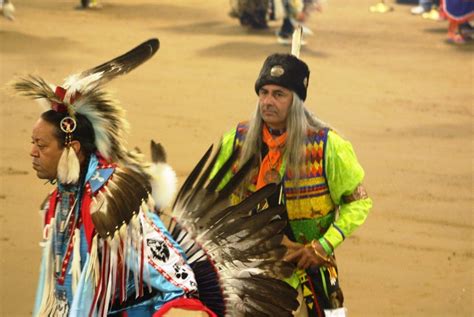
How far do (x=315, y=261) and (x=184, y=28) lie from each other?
27.4ft

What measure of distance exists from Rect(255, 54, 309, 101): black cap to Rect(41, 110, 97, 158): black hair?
86 cm

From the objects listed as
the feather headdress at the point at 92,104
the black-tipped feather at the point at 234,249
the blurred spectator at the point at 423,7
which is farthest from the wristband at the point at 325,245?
the blurred spectator at the point at 423,7

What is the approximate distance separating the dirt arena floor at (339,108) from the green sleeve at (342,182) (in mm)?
1641

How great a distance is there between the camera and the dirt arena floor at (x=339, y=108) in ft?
19.1

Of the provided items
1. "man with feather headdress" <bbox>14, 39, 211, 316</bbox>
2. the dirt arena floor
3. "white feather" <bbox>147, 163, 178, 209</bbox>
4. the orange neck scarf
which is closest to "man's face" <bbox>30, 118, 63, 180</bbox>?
"man with feather headdress" <bbox>14, 39, 211, 316</bbox>

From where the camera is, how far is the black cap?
3.77m

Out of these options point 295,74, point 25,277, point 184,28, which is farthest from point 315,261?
point 184,28

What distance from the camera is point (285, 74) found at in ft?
12.4

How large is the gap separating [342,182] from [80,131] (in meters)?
1.01

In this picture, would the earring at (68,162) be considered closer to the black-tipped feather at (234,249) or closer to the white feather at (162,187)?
the white feather at (162,187)

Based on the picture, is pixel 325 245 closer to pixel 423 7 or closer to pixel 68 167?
pixel 68 167

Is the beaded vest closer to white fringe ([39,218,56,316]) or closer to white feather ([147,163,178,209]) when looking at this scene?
white feather ([147,163,178,209])

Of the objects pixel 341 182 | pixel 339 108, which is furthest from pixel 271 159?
pixel 339 108

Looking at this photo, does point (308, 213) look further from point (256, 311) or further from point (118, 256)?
point (118, 256)
